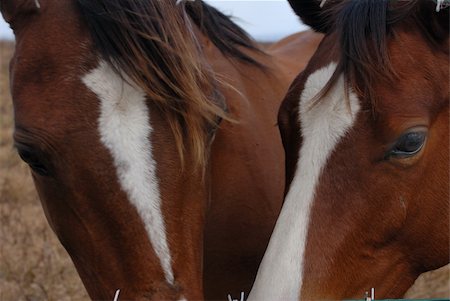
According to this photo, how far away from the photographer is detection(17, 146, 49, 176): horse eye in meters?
1.93

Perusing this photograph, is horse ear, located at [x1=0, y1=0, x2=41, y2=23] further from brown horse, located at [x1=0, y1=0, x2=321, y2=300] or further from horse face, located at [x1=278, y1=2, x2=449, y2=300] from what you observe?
horse face, located at [x1=278, y1=2, x2=449, y2=300]

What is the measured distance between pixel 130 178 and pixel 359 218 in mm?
660

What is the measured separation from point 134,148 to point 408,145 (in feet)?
2.53

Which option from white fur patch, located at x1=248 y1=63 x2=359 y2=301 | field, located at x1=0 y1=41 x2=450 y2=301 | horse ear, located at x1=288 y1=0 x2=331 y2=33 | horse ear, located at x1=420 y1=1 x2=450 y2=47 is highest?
horse ear, located at x1=420 y1=1 x2=450 y2=47

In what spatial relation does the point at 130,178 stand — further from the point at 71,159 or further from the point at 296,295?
the point at 296,295

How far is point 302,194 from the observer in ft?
6.55

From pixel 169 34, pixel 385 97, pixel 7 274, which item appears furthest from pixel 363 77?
pixel 7 274

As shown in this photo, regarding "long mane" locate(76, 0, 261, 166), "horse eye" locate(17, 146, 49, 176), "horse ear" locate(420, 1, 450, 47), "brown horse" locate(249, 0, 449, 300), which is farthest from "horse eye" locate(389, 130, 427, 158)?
"horse eye" locate(17, 146, 49, 176)

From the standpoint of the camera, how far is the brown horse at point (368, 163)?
1959 millimetres

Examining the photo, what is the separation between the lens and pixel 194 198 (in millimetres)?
2014

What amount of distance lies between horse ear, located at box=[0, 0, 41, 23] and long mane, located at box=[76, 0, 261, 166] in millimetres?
136

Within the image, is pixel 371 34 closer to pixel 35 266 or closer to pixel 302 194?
pixel 302 194

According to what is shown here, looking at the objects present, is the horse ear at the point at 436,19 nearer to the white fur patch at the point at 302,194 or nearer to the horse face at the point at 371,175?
the horse face at the point at 371,175

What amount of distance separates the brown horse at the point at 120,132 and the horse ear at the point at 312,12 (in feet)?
1.73
